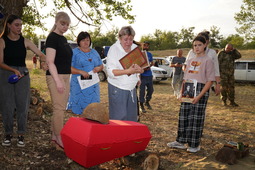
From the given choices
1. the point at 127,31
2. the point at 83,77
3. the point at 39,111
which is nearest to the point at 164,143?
the point at 83,77

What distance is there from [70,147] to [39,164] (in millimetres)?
712

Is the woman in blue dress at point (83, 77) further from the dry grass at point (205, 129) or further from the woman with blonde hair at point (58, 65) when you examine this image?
the dry grass at point (205, 129)

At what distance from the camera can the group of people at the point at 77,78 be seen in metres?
3.25

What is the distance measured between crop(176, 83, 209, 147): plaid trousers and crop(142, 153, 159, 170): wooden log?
1175 millimetres

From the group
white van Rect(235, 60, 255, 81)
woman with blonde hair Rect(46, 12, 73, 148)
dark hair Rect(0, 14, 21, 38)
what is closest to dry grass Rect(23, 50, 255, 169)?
woman with blonde hair Rect(46, 12, 73, 148)

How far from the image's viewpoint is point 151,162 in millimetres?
3031

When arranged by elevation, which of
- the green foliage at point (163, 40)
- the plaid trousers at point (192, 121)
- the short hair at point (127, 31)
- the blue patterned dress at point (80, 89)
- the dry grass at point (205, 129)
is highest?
the green foliage at point (163, 40)

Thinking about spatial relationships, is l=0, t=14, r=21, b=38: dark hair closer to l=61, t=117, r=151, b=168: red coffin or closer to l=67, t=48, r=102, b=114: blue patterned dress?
l=67, t=48, r=102, b=114: blue patterned dress

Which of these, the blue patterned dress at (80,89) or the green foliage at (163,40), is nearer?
the blue patterned dress at (80,89)

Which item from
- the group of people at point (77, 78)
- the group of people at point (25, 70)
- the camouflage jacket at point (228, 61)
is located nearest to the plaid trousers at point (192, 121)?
the group of people at point (77, 78)

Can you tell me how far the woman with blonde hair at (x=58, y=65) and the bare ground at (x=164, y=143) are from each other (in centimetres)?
46

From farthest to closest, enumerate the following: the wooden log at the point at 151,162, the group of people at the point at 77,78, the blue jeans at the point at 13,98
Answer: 1. the blue jeans at the point at 13,98
2. the group of people at the point at 77,78
3. the wooden log at the point at 151,162

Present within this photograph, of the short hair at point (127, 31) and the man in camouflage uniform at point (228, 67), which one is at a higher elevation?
the short hair at point (127, 31)

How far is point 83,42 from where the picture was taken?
13.8ft
